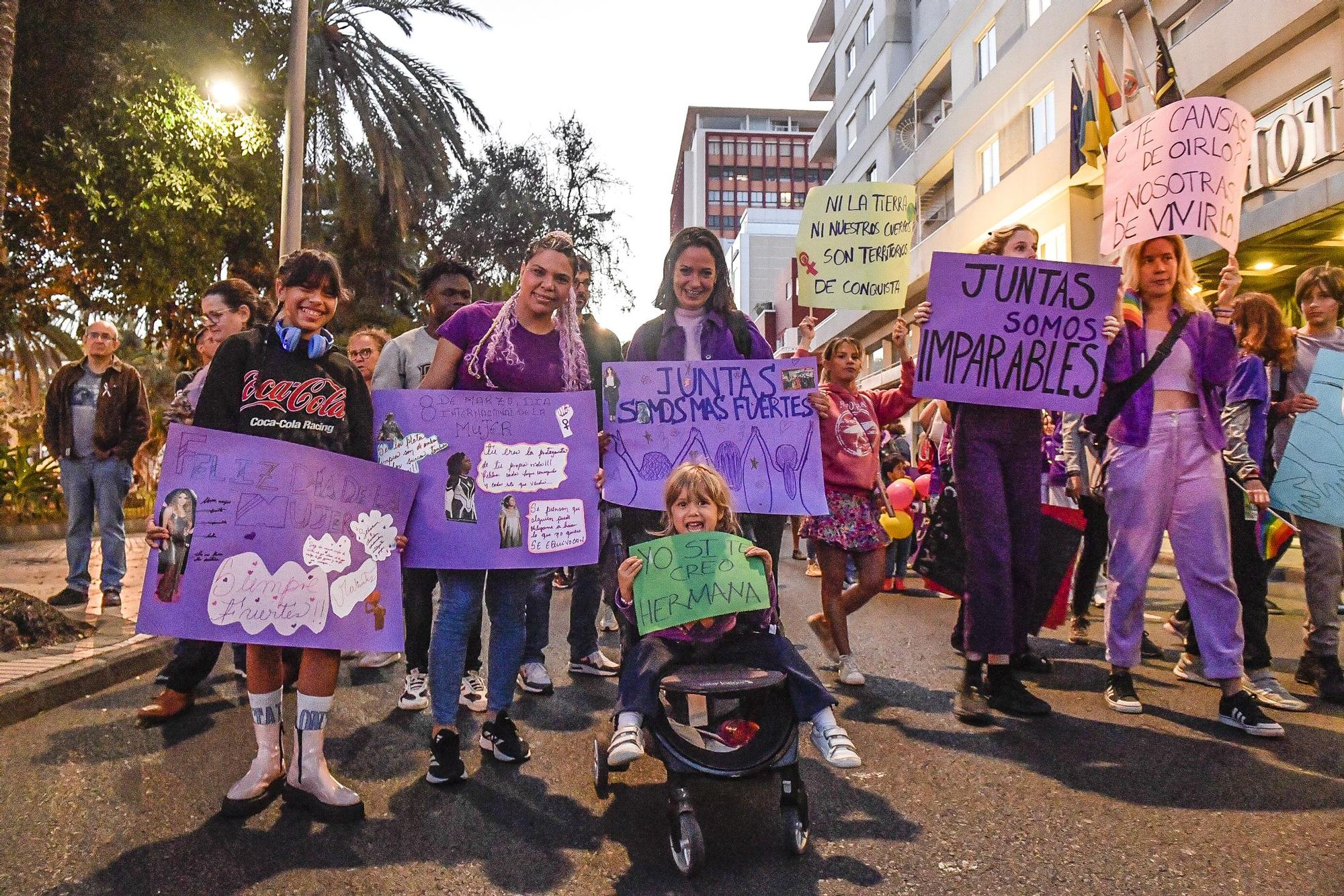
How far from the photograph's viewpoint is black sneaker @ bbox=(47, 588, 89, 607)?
23.1 feet

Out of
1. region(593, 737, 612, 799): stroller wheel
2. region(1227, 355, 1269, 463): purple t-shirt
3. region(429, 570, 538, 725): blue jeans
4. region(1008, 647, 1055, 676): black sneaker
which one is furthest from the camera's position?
region(1008, 647, 1055, 676): black sneaker

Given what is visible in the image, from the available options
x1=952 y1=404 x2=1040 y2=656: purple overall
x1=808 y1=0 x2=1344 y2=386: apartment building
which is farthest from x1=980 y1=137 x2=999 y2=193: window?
x1=952 y1=404 x2=1040 y2=656: purple overall

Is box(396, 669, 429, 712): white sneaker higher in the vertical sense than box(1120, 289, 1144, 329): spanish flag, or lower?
lower

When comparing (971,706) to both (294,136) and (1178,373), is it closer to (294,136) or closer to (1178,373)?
(1178,373)

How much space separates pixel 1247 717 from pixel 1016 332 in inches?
75.4

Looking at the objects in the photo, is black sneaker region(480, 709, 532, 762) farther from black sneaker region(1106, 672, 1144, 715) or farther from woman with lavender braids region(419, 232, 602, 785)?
black sneaker region(1106, 672, 1144, 715)

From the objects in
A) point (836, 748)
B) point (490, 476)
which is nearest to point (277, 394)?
point (490, 476)

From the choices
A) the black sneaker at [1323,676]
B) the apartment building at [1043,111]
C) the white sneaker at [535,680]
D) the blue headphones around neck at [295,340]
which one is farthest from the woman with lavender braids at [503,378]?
the apartment building at [1043,111]

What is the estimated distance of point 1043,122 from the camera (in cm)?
1991

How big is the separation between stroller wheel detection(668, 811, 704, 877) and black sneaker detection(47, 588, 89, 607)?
6.19 meters

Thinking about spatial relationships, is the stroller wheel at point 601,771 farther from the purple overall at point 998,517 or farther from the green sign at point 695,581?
the purple overall at point 998,517

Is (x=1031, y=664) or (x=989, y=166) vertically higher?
(x=989, y=166)

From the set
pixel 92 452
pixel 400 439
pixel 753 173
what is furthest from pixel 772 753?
pixel 753 173

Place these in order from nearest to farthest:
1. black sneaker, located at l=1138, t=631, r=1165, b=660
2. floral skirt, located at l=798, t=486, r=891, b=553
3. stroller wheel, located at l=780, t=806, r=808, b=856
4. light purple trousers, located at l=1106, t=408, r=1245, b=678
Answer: stroller wheel, located at l=780, t=806, r=808, b=856
light purple trousers, located at l=1106, t=408, r=1245, b=678
floral skirt, located at l=798, t=486, r=891, b=553
black sneaker, located at l=1138, t=631, r=1165, b=660
